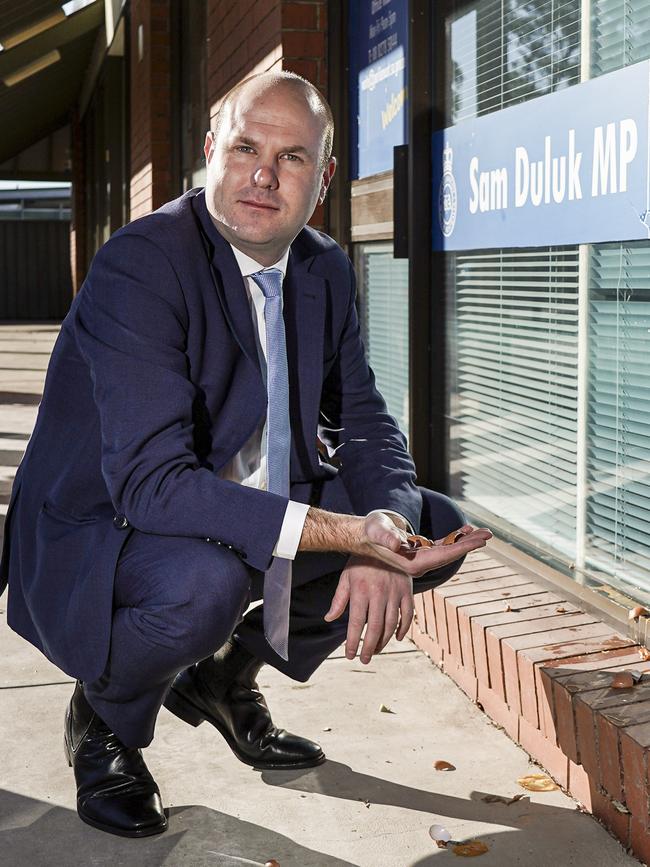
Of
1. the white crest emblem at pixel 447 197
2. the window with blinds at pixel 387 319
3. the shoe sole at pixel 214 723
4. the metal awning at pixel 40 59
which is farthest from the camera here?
the metal awning at pixel 40 59

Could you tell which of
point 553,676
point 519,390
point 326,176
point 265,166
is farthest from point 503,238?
point 553,676

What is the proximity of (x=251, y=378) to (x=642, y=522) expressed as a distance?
1084mm

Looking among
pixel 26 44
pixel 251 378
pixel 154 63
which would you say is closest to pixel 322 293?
pixel 251 378

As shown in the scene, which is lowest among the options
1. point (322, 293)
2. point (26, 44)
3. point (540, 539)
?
point (540, 539)

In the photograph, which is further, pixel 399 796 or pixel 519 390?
pixel 519 390

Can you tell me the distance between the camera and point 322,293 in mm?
2541

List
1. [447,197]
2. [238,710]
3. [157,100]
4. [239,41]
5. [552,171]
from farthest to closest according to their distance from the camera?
[157,100] → [239,41] → [447,197] → [552,171] → [238,710]

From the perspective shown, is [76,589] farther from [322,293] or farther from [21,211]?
[21,211]

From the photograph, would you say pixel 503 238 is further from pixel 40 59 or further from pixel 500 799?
pixel 40 59

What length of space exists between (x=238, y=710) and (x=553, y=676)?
2.34 feet

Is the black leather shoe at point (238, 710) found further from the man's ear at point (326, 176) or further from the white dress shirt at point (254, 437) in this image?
the man's ear at point (326, 176)

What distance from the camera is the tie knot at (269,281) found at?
A: 242 centimetres

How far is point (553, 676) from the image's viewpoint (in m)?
2.40

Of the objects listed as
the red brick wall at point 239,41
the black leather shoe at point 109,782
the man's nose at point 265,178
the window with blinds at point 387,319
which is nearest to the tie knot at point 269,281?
the man's nose at point 265,178
